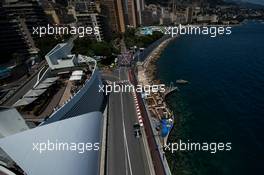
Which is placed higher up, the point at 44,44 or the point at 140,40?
the point at 44,44

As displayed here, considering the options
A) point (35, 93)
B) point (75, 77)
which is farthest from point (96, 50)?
point (35, 93)

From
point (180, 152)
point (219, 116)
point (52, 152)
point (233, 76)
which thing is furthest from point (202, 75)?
point (52, 152)

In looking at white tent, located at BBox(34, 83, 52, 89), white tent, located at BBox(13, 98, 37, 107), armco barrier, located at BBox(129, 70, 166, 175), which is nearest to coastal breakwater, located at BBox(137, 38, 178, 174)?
armco barrier, located at BBox(129, 70, 166, 175)

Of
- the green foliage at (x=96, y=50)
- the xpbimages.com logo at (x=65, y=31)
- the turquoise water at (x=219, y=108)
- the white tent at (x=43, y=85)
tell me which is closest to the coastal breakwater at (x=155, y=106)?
the turquoise water at (x=219, y=108)

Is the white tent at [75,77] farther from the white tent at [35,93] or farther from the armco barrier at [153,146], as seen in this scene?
the armco barrier at [153,146]

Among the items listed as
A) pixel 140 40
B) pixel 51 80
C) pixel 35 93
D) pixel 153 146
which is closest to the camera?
pixel 35 93

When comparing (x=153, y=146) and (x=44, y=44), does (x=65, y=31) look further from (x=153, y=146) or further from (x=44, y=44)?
(x=153, y=146)

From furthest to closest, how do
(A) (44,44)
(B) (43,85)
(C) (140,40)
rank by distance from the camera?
(C) (140,40)
(A) (44,44)
(B) (43,85)
